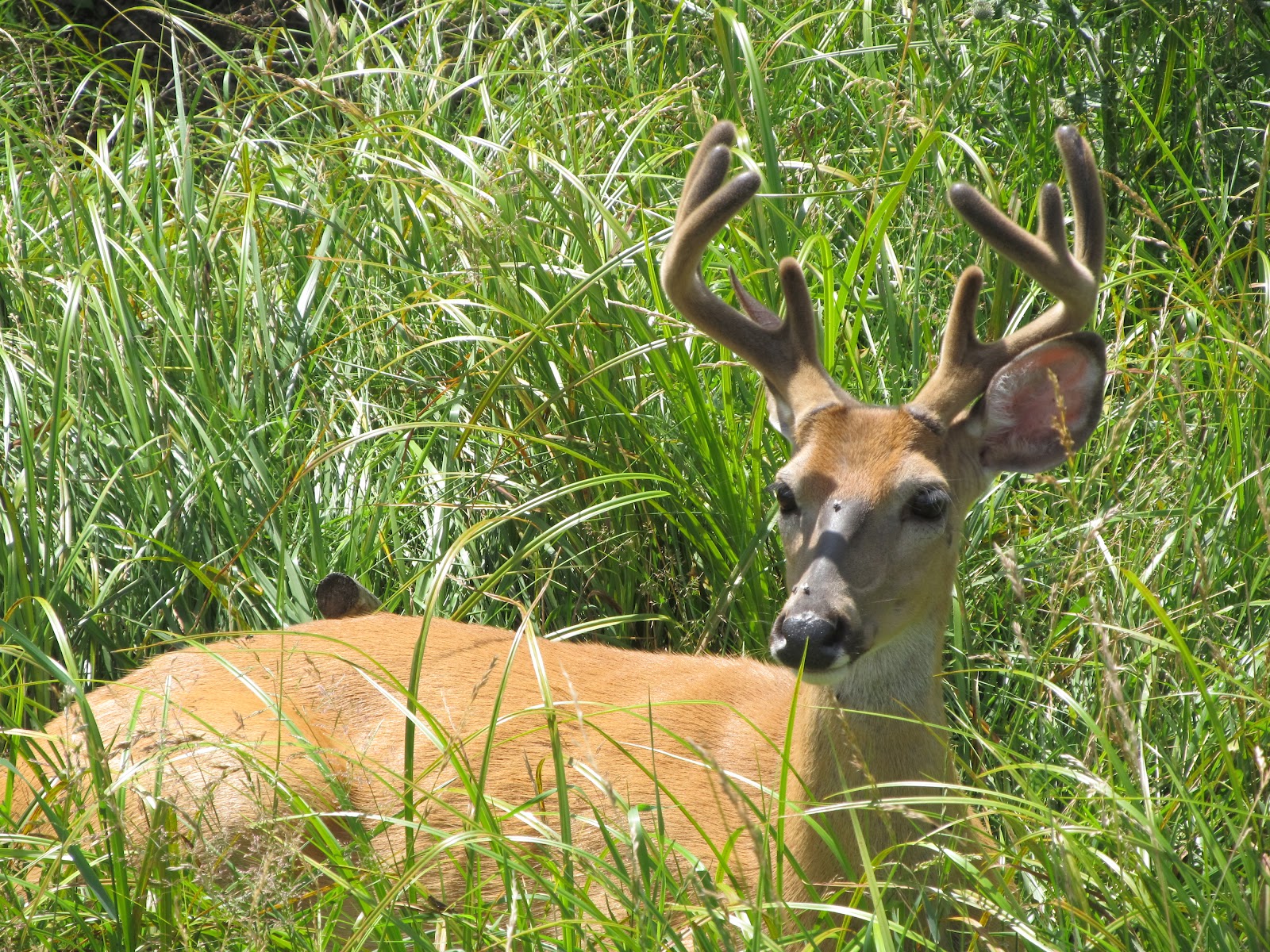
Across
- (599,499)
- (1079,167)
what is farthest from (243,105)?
(1079,167)

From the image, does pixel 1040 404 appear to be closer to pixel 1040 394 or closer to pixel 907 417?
pixel 1040 394

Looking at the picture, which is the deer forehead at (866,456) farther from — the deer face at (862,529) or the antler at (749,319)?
the antler at (749,319)

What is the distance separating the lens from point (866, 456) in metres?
3.14

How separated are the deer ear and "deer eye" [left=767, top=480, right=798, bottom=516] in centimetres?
46

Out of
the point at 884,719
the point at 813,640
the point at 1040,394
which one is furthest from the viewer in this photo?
the point at 1040,394

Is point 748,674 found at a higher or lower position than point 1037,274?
lower

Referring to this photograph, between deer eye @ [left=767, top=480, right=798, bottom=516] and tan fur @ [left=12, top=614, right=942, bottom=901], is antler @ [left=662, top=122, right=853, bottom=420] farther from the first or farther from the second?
tan fur @ [left=12, top=614, right=942, bottom=901]

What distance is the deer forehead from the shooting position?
309 centimetres

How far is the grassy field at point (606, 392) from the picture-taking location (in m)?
2.89

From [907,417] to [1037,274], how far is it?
0.42m

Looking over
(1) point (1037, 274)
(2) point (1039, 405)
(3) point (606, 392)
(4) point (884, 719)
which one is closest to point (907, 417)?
(2) point (1039, 405)

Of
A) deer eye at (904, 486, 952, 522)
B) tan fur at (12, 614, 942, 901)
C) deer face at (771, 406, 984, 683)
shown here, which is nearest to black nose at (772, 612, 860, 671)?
deer face at (771, 406, 984, 683)

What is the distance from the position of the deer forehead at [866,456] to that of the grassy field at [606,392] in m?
0.38

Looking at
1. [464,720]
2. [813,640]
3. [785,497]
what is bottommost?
[464,720]
